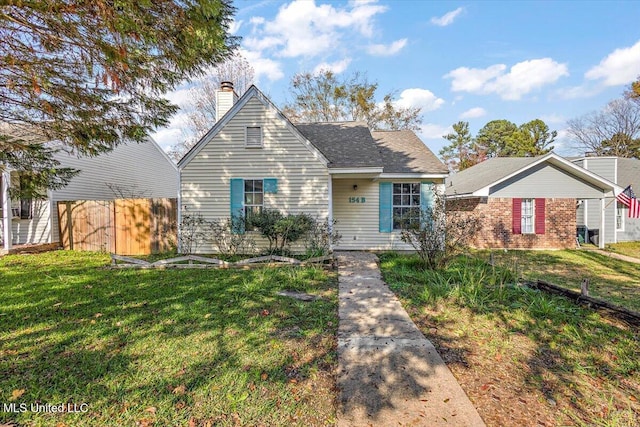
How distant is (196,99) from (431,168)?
759 inches

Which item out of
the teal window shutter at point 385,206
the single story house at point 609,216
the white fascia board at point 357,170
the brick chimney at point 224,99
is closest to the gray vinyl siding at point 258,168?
the white fascia board at point 357,170

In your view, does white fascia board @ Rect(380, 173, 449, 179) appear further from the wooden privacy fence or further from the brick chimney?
the wooden privacy fence

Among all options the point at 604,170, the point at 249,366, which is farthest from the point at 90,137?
the point at 604,170

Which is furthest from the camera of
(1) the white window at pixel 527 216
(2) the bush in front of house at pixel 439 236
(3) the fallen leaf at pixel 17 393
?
(1) the white window at pixel 527 216

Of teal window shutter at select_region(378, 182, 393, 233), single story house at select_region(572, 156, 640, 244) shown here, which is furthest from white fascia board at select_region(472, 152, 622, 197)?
teal window shutter at select_region(378, 182, 393, 233)

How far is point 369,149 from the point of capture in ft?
35.9

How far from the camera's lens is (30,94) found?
5152 mm

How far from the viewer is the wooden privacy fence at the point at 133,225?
10.6 metres

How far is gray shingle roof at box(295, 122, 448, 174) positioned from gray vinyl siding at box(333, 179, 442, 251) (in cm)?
68

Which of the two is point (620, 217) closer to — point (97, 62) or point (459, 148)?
point (97, 62)

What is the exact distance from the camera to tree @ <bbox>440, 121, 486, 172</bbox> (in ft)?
123

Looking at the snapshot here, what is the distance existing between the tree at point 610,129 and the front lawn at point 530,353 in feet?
116

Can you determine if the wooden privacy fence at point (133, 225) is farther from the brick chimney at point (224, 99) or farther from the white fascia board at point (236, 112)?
the brick chimney at point (224, 99)

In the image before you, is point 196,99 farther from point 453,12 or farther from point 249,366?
point 249,366
